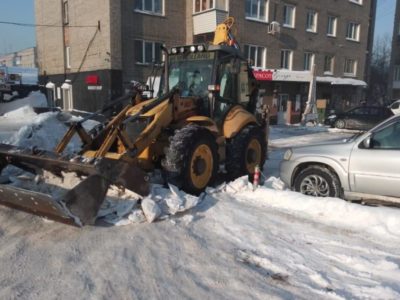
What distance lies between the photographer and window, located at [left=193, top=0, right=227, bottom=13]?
22.8 m

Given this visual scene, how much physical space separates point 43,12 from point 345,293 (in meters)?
28.9

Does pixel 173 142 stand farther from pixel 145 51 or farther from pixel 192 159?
pixel 145 51

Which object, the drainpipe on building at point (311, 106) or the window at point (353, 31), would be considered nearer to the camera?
the drainpipe on building at point (311, 106)

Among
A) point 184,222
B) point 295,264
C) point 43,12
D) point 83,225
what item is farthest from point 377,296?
point 43,12

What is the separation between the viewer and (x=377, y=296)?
3.87 meters

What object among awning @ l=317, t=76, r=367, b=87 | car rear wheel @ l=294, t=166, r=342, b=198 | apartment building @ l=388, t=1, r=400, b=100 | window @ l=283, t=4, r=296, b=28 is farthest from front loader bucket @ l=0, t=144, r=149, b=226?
apartment building @ l=388, t=1, r=400, b=100

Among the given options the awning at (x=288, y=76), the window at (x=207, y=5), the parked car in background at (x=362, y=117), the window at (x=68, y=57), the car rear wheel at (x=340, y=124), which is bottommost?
the car rear wheel at (x=340, y=124)

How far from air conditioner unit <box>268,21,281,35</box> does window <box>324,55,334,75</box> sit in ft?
22.6

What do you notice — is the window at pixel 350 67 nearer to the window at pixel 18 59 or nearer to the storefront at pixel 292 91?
the storefront at pixel 292 91

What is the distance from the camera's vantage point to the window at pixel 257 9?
83.1ft

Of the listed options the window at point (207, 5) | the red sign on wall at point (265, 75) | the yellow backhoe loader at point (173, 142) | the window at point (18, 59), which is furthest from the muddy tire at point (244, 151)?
the window at point (18, 59)

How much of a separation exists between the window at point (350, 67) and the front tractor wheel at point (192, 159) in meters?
29.3

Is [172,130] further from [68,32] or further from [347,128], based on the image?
[68,32]

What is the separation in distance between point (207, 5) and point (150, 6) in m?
3.21
